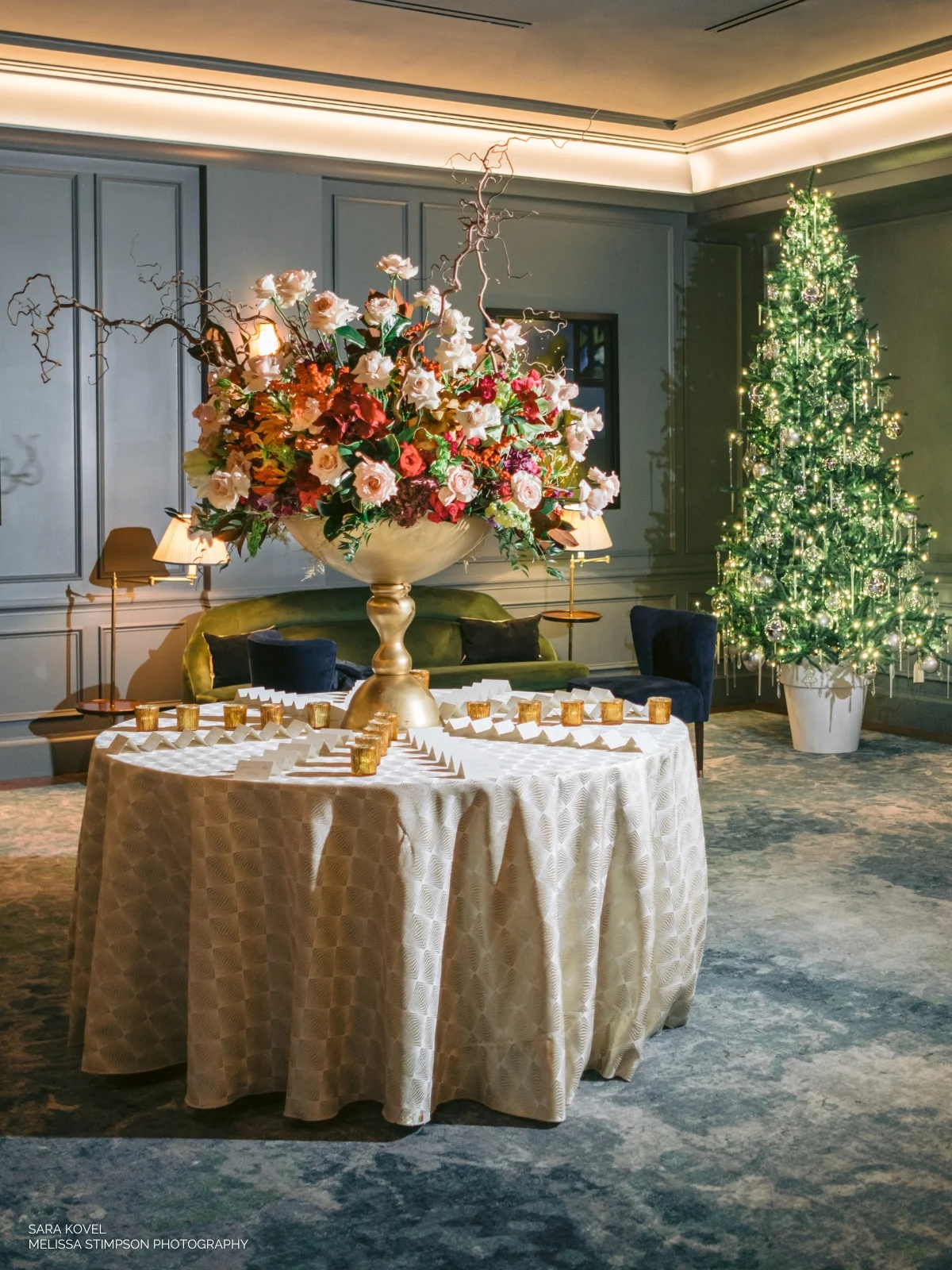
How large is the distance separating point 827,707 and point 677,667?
1062 mm

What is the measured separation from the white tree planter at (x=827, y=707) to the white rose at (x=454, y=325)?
195 inches

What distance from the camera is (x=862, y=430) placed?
7.86 m

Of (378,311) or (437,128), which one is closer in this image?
(378,311)

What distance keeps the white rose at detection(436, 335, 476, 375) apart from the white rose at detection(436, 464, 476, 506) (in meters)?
0.23

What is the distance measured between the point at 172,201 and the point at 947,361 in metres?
4.53

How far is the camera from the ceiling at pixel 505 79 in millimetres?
6254

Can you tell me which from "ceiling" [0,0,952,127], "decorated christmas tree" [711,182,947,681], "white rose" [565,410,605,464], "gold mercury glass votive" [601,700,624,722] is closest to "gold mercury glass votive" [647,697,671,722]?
"gold mercury glass votive" [601,700,624,722]

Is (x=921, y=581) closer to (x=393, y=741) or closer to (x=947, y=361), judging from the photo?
(x=947, y=361)

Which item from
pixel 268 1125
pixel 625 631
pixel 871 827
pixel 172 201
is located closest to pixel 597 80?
pixel 172 201

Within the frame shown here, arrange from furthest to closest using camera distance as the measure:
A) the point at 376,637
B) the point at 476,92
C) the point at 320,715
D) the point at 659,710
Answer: the point at 376,637
the point at 476,92
the point at 659,710
the point at 320,715

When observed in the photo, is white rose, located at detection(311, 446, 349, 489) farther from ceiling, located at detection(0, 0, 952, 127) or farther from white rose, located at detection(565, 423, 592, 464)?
ceiling, located at detection(0, 0, 952, 127)

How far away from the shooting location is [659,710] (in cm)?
390

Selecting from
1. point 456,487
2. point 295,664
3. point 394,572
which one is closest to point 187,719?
point 394,572

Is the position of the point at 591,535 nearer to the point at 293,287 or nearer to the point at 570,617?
the point at 570,617
